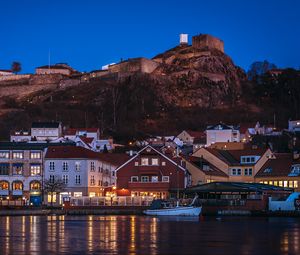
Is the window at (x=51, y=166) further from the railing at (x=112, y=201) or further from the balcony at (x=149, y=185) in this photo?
the balcony at (x=149, y=185)

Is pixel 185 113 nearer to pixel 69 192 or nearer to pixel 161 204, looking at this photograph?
pixel 69 192

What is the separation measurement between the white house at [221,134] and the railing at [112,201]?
183 ft

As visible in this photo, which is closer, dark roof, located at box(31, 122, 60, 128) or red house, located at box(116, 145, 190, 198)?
red house, located at box(116, 145, 190, 198)

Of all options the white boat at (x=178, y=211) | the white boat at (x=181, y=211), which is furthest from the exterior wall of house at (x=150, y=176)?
the white boat at (x=181, y=211)

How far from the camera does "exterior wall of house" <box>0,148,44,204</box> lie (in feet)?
329

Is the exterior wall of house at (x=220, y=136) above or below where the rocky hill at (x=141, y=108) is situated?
below

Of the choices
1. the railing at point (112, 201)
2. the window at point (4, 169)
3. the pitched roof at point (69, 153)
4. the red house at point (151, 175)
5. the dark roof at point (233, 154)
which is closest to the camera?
the railing at point (112, 201)

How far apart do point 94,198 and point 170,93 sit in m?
108

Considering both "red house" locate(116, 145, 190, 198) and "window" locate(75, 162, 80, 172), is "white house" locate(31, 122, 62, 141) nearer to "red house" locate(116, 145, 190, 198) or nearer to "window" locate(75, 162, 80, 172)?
"window" locate(75, 162, 80, 172)

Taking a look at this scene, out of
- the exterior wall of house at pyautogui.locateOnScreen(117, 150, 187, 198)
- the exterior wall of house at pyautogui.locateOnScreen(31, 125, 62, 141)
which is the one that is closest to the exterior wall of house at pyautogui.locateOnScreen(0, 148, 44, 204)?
the exterior wall of house at pyautogui.locateOnScreen(117, 150, 187, 198)

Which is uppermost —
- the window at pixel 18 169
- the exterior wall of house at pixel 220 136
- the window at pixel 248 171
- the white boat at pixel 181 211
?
the exterior wall of house at pixel 220 136

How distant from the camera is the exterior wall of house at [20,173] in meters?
100

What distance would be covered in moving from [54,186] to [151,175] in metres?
13.4

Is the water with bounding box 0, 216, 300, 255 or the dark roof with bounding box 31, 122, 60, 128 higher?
the dark roof with bounding box 31, 122, 60, 128
